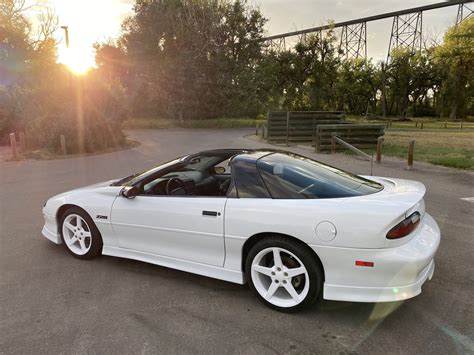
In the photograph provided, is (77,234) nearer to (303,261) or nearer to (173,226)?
(173,226)

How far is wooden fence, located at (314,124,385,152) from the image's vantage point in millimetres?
14961

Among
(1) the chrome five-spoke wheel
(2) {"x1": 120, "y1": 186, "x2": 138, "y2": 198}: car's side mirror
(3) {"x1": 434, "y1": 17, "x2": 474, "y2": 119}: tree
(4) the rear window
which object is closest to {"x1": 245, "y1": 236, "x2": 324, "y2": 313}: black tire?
(4) the rear window

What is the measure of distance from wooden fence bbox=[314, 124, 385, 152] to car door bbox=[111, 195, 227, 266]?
39.4 ft

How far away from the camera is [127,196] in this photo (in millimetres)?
3869

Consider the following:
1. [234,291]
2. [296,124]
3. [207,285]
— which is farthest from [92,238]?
[296,124]

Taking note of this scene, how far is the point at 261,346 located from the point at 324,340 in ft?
1.59

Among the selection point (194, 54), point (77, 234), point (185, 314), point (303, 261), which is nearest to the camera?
point (303, 261)

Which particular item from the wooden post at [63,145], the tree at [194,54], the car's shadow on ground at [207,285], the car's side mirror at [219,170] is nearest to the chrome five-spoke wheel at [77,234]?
the car's shadow on ground at [207,285]

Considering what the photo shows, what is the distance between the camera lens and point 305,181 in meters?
3.36

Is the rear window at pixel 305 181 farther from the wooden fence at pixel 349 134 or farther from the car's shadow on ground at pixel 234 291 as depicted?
the wooden fence at pixel 349 134

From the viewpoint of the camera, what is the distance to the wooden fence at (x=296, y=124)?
1889 centimetres

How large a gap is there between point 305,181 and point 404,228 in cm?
92

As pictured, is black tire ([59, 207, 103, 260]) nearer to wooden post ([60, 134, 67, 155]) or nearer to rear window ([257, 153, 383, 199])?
rear window ([257, 153, 383, 199])

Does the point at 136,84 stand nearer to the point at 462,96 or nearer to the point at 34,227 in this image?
the point at 34,227
